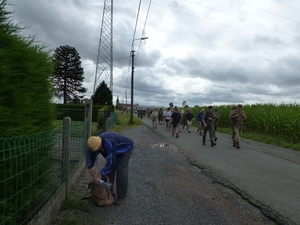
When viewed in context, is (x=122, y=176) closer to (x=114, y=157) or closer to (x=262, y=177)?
(x=114, y=157)

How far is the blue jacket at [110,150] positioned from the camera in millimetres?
5379

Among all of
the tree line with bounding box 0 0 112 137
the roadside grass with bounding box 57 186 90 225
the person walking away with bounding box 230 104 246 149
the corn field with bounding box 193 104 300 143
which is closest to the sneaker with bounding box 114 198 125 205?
the roadside grass with bounding box 57 186 90 225

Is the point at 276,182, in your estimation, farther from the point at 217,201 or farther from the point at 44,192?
the point at 44,192

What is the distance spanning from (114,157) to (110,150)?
0.83 feet

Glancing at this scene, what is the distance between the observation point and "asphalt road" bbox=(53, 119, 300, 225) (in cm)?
506

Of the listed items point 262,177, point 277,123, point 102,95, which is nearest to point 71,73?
point 102,95

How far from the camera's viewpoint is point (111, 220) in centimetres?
491

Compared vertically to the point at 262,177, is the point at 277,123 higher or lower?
higher

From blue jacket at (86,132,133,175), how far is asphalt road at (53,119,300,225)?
72 centimetres

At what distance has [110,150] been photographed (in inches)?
213

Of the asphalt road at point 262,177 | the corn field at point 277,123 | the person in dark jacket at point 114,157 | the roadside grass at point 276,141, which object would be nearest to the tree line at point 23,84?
the person in dark jacket at point 114,157

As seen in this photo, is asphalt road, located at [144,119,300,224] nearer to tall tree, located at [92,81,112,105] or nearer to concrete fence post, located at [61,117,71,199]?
concrete fence post, located at [61,117,71,199]

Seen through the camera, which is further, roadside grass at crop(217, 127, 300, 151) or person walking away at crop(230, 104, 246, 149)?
roadside grass at crop(217, 127, 300, 151)

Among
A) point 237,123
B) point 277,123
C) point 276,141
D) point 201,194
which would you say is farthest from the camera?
point 277,123
